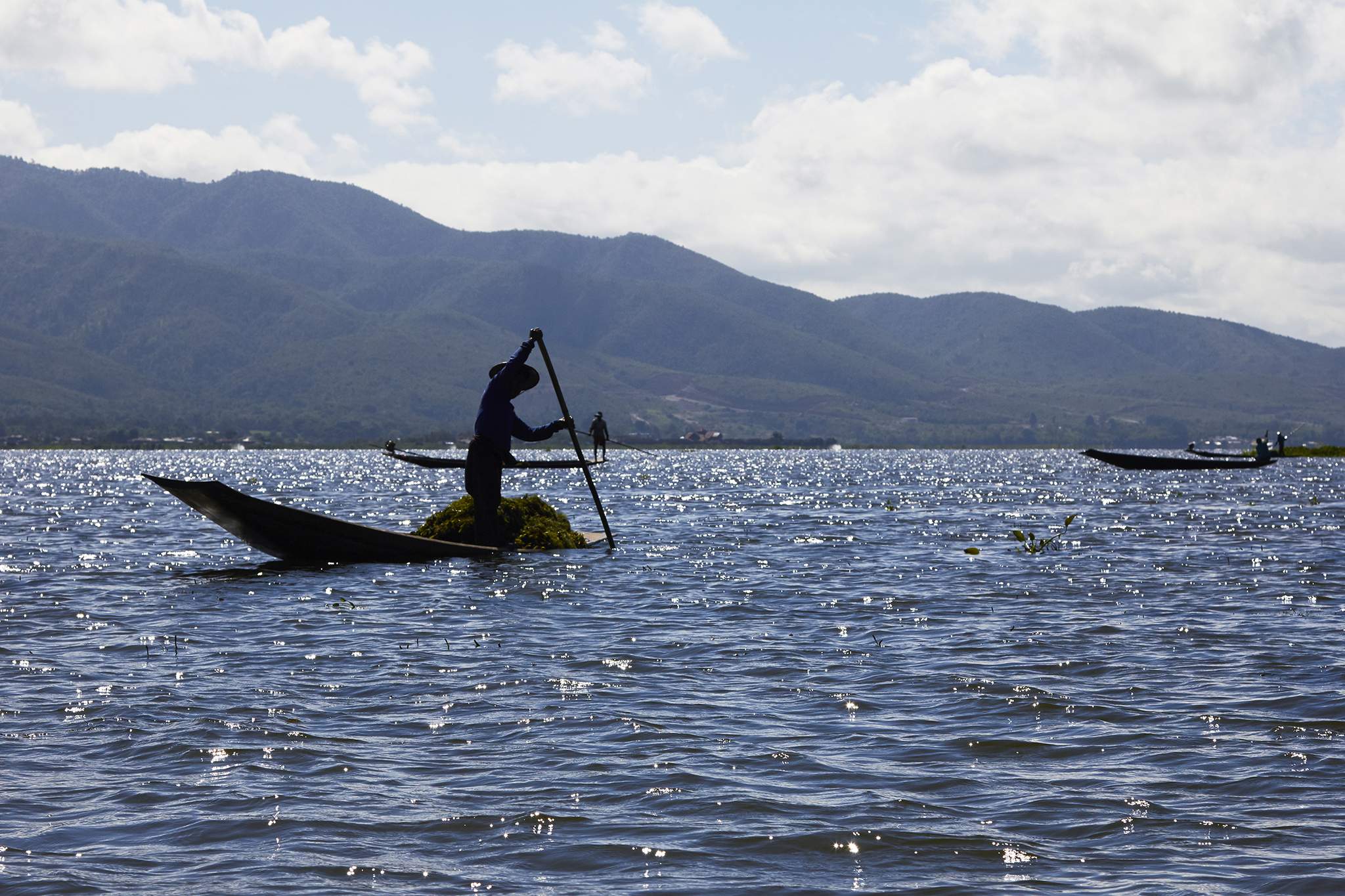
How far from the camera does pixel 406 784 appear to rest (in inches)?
383

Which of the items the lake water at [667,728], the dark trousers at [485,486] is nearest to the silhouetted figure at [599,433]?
the dark trousers at [485,486]

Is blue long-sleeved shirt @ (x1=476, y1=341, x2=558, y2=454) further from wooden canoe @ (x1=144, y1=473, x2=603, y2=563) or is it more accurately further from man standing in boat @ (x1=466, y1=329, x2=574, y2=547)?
wooden canoe @ (x1=144, y1=473, x2=603, y2=563)

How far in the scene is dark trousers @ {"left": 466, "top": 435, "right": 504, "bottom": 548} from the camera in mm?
25391

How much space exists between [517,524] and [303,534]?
4.92m

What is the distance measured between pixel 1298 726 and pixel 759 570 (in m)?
15.7

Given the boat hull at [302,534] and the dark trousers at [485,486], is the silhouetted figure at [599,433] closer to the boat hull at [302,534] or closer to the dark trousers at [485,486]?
the dark trousers at [485,486]

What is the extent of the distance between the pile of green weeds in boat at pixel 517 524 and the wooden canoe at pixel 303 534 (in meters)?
0.64

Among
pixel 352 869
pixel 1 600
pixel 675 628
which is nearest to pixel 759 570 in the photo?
pixel 675 628

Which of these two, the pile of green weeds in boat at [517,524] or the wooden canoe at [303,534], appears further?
the pile of green weeds in boat at [517,524]

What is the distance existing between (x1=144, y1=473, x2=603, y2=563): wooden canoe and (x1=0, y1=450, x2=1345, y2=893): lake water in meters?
0.46

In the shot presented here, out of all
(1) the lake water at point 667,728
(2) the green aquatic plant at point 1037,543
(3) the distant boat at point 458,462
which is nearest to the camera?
(1) the lake water at point 667,728

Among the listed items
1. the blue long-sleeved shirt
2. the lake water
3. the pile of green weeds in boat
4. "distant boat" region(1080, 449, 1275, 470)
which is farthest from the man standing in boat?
"distant boat" region(1080, 449, 1275, 470)

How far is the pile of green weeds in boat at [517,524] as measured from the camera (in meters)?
27.2

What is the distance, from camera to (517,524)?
28.1 metres
